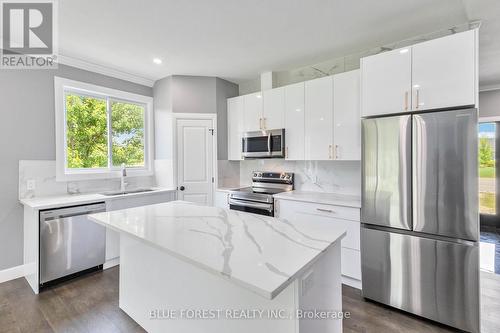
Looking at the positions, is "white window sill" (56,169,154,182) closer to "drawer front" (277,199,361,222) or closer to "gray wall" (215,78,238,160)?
"gray wall" (215,78,238,160)

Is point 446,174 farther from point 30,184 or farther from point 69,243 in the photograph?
point 30,184

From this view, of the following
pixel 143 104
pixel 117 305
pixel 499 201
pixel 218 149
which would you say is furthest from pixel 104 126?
pixel 499 201

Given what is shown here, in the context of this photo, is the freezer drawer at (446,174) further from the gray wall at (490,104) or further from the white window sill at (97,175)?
the white window sill at (97,175)

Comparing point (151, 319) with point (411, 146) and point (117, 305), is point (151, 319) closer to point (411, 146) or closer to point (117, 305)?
point (117, 305)

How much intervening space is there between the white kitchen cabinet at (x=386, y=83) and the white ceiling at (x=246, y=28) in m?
0.42

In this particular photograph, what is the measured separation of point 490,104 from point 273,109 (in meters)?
4.02

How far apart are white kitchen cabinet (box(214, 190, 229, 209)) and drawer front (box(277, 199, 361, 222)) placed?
945 mm

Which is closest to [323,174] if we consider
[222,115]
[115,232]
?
[222,115]

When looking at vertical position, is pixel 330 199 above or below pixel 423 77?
below

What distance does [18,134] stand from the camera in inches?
110

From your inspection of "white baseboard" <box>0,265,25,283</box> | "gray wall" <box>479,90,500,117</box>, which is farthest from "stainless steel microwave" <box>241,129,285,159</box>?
"gray wall" <box>479,90,500,117</box>

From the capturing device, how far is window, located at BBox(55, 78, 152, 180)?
10.5 ft

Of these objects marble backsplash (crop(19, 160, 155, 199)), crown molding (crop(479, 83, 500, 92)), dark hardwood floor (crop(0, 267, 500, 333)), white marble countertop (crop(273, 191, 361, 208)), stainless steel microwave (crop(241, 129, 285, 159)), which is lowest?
dark hardwood floor (crop(0, 267, 500, 333))

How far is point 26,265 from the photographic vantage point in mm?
2832
